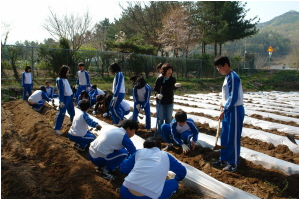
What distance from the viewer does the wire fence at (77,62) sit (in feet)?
37.9

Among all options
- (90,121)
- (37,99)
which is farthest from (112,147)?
(37,99)

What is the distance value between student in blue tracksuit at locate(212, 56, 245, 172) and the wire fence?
10679 millimetres

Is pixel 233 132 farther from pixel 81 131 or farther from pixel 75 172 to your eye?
pixel 81 131

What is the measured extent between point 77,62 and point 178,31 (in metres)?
13.3

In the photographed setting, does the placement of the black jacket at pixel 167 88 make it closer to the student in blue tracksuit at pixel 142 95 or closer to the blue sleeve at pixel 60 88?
the student in blue tracksuit at pixel 142 95

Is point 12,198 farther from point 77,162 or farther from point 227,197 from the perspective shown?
point 227,197

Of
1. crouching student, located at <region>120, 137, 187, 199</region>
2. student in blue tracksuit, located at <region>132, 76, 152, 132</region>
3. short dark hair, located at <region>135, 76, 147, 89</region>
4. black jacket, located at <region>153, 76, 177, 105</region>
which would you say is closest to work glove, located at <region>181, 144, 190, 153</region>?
black jacket, located at <region>153, 76, 177, 105</region>

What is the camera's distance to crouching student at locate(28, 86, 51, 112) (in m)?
7.88

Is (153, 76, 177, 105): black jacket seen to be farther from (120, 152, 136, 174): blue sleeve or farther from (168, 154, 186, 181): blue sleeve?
(120, 152, 136, 174): blue sleeve

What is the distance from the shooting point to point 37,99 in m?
7.93

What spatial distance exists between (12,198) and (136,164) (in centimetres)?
160

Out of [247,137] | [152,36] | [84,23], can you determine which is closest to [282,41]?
[152,36]

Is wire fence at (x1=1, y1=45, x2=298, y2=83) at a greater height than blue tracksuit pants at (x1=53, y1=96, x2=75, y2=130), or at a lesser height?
greater

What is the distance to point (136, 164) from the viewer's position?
94.7 inches
